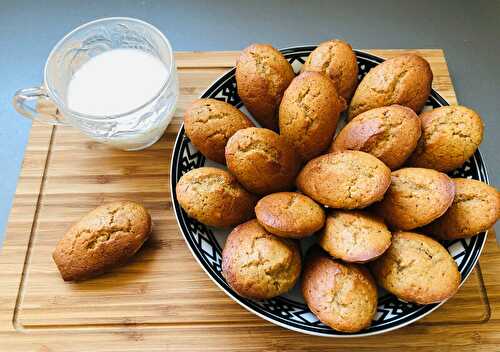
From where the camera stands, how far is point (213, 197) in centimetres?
92

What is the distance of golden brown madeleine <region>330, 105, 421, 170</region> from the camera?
2.99 ft

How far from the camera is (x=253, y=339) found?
983 mm

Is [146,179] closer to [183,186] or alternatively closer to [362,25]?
[183,186]

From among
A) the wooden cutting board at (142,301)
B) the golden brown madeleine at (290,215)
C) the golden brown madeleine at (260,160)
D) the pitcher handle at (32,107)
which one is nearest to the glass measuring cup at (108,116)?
the pitcher handle at (32,107)

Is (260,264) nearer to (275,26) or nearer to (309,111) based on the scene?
(309,111)

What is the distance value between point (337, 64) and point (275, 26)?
599mm

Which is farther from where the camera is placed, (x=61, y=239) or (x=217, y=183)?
(x=61, y=239)

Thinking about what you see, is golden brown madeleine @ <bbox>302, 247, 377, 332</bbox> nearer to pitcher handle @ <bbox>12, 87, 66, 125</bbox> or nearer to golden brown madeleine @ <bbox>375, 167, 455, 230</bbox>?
golden brown madeleine @ <bbox>375, 167, 455, 230</bbox>

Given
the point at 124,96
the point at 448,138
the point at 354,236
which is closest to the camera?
the point at 354,236

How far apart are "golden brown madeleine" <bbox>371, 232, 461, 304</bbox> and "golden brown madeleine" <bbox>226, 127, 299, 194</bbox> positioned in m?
0.23

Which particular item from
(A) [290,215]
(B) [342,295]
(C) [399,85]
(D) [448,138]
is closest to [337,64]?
(C) [399,85]

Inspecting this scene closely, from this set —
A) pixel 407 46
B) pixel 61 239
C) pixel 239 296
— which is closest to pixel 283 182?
pixel 239 296

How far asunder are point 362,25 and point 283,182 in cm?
84

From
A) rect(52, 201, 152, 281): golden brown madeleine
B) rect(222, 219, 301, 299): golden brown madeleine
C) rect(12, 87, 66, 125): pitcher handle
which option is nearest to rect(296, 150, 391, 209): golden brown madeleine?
rect(222, 219, 301, 299): golden brown madeleine
